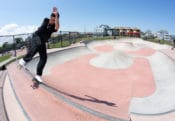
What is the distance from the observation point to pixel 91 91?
855 centimetres

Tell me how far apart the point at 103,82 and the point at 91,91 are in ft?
5.87

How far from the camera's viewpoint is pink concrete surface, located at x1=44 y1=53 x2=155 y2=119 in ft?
25.2

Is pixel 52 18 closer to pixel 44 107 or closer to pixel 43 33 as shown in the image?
pixel 43 33

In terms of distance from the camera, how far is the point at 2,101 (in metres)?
4.95

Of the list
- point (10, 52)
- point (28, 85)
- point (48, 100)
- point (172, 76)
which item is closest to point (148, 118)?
point (48, 100)

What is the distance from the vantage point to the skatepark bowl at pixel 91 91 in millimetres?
4312

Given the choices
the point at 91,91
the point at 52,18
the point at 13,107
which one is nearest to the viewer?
the point at 13,107

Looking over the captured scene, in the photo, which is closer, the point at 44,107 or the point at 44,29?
the point at 44,107

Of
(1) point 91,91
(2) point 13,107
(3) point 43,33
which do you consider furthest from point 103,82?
(2) point 13,107

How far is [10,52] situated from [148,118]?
1376cm

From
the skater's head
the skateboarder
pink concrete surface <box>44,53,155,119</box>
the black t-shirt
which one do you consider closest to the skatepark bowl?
pink concrete surface <box>44,53,155,119</box>

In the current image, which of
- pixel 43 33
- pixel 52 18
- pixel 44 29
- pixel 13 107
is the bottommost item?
pixel 13 107

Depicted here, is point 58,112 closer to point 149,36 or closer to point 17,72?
point 17,72

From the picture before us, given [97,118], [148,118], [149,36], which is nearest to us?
[97,118]
